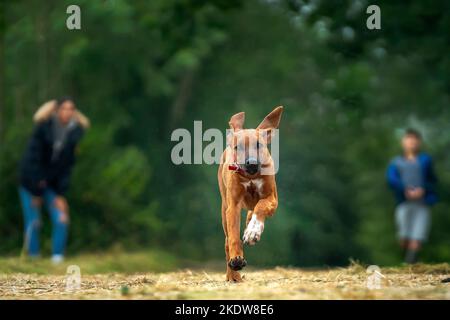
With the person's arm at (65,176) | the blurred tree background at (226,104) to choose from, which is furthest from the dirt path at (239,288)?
the blurred tree background at (226,104)

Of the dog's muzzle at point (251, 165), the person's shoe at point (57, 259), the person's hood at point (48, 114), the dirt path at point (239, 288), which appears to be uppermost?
the person's hood at point (48, 114)

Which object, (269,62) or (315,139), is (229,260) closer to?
(315,139)

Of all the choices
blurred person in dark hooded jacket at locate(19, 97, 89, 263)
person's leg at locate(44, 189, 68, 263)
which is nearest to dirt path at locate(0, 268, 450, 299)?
person's leg at locate(44, 189, 68, 263)

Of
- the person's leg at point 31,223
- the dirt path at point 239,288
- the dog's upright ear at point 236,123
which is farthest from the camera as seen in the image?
the person's leg at point 31,223

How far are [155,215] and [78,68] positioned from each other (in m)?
4.26

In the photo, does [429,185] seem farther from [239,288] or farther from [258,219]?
[239,288]

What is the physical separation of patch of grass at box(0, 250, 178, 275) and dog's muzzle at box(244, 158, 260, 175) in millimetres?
3949

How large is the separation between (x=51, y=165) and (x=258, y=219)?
21.1 ft

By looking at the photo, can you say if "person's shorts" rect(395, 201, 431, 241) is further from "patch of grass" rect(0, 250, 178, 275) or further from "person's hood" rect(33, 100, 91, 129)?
"person's hood" rect(33, 100, 91, 129)

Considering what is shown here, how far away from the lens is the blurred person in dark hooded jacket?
14.2 metres

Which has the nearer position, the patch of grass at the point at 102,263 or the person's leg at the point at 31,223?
the patch of grass at the point at 102,263

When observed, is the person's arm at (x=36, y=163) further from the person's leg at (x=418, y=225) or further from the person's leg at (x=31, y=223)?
the person's leg at (x=418, y=225)

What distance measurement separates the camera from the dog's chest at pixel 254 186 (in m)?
8.90

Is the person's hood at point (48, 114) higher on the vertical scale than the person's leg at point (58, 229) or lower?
higher
